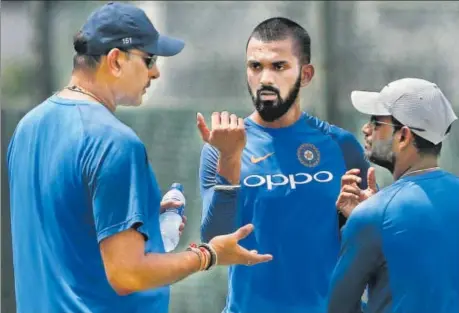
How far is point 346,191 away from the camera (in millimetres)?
3506

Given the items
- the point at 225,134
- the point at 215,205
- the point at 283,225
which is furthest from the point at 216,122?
the point at 283,225

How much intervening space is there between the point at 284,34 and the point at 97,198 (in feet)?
4.35

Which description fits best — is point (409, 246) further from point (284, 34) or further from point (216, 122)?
point (284, 34)

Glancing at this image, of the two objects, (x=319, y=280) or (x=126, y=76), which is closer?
(x=126, y=76)

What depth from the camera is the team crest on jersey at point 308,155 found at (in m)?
3.78

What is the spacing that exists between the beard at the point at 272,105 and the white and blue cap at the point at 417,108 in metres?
0.66

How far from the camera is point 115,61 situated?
9.68ft

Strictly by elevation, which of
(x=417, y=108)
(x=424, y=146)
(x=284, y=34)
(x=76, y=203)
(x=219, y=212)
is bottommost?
(x=219, y=212)

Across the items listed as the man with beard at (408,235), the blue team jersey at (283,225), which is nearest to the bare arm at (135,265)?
the man with beard at (408,235)

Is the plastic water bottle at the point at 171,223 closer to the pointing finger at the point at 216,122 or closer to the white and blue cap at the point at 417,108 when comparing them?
the pointing finger at the point at 216,122

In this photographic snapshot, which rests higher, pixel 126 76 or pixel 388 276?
pixel 126 76

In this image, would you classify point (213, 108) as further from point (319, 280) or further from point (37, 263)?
point (37, 263)

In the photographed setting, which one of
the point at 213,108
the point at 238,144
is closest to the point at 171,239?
the point at 238,144

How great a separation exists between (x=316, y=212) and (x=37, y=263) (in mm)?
1175
